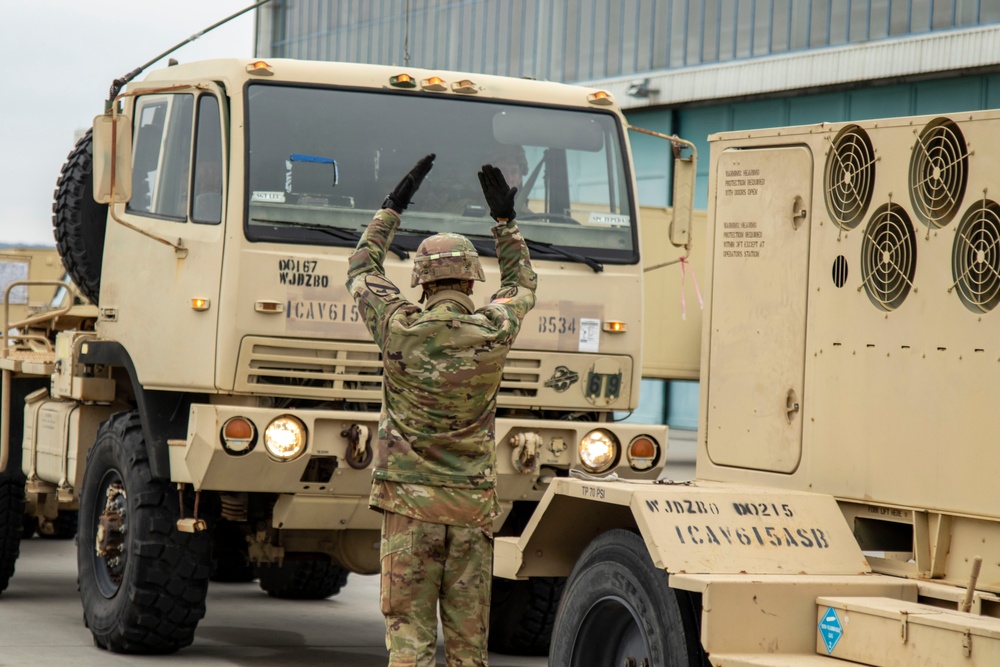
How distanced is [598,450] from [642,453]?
261 mm

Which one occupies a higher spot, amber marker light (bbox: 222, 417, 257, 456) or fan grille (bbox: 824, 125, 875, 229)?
fan grille (bbox: 824, 125, 875, 229)

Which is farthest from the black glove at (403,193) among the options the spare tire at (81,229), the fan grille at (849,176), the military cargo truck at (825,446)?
the spare tire at (81,229)

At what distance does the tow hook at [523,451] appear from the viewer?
806 centimetres

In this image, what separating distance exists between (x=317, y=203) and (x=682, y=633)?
3.52 meters

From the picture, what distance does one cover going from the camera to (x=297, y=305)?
311 inches

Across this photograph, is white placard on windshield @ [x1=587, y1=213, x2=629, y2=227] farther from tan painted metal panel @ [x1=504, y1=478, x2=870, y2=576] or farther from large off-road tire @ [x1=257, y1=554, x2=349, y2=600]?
large off-road tire @ [x1=257, y1=554, x2=349, y2=600]

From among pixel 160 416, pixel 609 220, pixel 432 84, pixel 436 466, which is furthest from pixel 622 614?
pixel 432 84

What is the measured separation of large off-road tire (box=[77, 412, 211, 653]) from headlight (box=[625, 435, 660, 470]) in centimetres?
228

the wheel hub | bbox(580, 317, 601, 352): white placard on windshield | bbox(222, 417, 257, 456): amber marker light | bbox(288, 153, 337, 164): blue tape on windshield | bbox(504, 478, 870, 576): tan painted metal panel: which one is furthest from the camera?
the wheel hub

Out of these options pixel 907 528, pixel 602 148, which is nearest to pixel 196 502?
pixel 602 148

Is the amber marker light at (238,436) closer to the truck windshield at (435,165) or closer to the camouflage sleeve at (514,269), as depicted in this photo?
the truck windshield at (435,165)

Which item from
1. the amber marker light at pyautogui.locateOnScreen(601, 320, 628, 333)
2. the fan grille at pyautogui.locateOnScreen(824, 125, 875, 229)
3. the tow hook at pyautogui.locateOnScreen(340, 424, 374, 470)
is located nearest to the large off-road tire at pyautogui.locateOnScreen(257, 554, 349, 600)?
the tow hook at pyautogui.locateOnScreen(340, 424, 374, 470)

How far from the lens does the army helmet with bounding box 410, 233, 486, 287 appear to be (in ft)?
20.0

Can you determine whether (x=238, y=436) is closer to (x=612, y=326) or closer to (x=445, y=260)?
(x=612, y=326)
